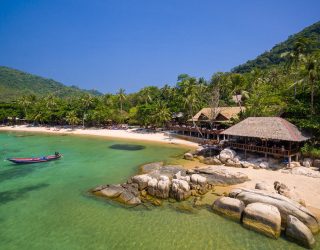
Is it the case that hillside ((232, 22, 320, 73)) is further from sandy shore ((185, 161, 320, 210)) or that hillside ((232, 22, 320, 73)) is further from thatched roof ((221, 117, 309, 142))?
sandy shore ((185, 161, 320, 210))

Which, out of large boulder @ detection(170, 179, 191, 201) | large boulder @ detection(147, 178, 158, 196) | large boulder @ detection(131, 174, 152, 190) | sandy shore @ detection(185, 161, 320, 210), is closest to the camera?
sandy shore @ detection(185, 161, 320, 210)

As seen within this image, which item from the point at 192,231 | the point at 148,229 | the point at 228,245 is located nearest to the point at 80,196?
the point at 148,229

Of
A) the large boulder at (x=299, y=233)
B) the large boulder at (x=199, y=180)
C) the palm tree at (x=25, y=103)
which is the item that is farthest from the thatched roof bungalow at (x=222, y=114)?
the palm tree at (x=25, y=103)

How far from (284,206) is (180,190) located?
20.7ft

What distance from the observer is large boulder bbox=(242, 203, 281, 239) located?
12.2 meters

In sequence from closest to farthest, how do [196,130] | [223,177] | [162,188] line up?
[162,188], [223,177], [196,130]

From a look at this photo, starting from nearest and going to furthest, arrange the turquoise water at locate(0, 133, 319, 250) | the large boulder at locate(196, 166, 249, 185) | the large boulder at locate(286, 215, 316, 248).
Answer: the large boulder at locate(286, 215, 316, 248)
the turquoise water at locate(0, 133, 319, 250)
the large boulder at locate(196, 166, 249, 185)

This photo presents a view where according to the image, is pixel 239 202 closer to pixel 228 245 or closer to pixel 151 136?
pixel 228 245

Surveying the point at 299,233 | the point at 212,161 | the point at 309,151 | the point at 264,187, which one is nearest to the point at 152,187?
the point at 264,187

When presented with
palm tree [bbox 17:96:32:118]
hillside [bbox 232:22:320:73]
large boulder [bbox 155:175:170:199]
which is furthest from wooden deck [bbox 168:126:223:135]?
hillside [bbox 232:22:320:73]

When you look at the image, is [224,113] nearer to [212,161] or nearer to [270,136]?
[212,161]

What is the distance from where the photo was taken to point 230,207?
14.2m

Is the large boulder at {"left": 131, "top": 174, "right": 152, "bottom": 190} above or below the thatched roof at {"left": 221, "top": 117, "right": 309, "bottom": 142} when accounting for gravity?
below

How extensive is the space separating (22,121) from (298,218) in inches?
3225
